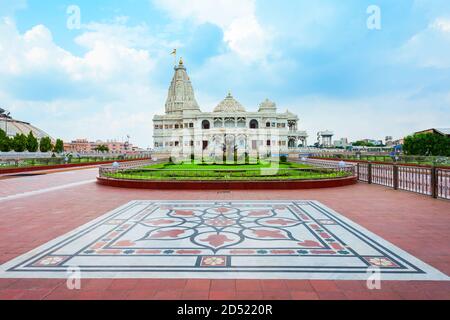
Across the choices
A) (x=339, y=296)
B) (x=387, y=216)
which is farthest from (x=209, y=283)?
(x=387, y=216)

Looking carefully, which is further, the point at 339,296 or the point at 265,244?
the point at 265,244

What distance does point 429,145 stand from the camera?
2836 cm

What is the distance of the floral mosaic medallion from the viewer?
142 inches

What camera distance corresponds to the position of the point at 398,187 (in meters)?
10.8

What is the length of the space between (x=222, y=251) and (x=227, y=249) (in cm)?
12

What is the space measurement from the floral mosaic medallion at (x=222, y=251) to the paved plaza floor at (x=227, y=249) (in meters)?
0.02

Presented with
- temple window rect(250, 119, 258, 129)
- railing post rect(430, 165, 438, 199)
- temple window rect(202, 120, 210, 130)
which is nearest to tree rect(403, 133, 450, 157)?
railing post rect(430, 165, 438, 199)

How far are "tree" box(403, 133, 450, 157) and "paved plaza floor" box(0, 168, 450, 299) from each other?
24.3m
